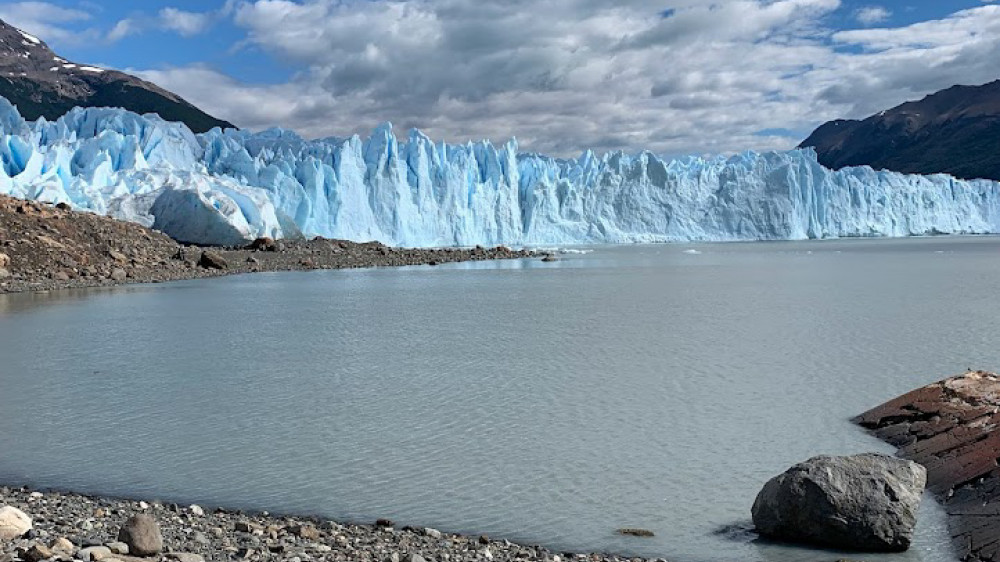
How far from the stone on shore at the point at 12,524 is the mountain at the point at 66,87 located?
325ft

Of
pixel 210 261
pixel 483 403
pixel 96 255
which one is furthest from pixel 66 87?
pixel 483 403

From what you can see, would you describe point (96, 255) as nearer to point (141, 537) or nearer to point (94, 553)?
point (141, 537)

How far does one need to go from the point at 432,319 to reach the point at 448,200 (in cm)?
3348

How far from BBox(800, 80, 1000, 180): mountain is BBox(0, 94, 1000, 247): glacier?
49.7 metres

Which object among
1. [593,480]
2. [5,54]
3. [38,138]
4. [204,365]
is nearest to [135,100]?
[5,54]

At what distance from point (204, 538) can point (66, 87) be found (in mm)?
113219

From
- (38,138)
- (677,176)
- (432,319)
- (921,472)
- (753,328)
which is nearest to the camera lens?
(921,472)

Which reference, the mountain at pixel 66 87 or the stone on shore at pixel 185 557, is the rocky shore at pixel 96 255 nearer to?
the stone on shore at pixel 185 557

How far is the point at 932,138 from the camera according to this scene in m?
127

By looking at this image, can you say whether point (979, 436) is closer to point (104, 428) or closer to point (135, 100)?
point (104, 428)

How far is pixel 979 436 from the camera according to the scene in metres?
5.89

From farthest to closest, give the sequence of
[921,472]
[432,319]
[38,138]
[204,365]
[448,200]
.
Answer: [448,200], [38,138], [432,319], [204,365], [921,472]

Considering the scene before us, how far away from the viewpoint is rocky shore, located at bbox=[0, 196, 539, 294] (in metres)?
22.9

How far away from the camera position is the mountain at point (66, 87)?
95.7m
